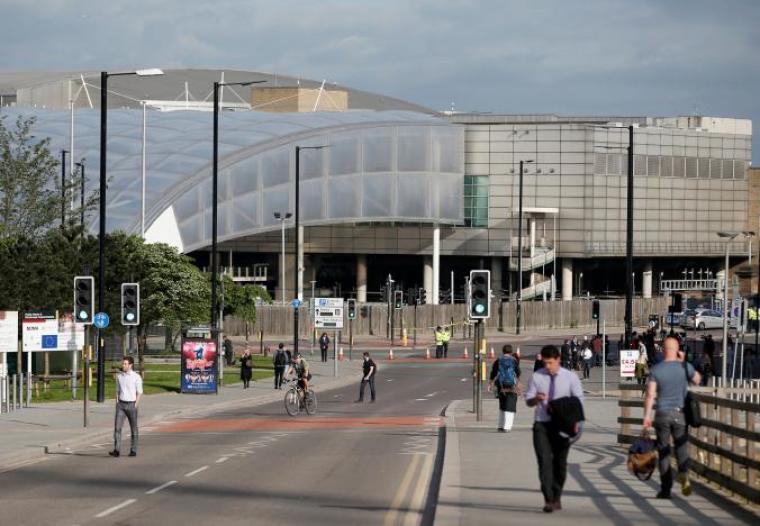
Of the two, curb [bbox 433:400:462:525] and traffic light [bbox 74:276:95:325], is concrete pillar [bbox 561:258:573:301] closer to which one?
traffic light [bbox 74:276:95:325]

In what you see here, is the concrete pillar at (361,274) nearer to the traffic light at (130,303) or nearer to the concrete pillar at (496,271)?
the concrete pillar at (496,271)

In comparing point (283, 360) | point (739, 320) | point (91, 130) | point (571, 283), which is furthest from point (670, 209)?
point (283, 360)

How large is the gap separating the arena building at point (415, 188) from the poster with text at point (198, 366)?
5182cm

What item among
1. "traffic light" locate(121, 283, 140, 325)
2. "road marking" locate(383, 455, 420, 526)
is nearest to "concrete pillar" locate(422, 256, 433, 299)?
"traffic light" locate(121, 283, 140, 325)

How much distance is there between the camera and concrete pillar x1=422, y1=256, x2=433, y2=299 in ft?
388

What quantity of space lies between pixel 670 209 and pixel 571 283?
420 inches

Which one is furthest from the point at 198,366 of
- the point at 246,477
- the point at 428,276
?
the point at 428,276

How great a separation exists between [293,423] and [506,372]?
7.02 meters

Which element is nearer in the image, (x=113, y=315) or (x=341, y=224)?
(x=113, y=315)

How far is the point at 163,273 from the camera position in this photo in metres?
65.9

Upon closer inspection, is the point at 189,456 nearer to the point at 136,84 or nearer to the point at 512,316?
the point at 512,316

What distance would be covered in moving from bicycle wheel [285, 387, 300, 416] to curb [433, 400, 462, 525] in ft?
36.7

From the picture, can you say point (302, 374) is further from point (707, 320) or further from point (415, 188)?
point (415, 188)

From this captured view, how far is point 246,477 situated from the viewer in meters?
22.0
